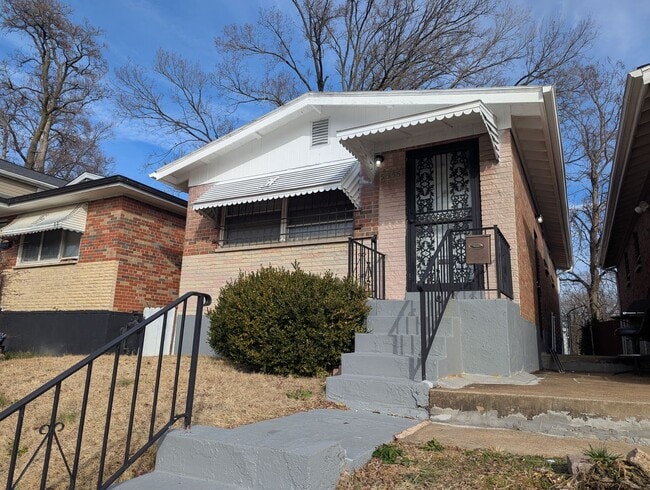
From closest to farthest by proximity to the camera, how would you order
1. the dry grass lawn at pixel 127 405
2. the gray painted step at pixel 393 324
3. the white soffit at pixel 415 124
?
the dry grass lawn at pixel 127 405 < the gray painted step at pixel 393 324 < the white soffit at pixel 415 124

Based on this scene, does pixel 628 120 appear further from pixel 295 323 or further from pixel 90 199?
pixel 90 199

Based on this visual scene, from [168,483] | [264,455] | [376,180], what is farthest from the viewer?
[376,180]

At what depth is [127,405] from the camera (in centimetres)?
457

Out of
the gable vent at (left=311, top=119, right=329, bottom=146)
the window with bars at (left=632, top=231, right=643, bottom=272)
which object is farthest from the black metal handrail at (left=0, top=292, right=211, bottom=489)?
the window with bars at (left=632, top=231, right=643, bottom=272)

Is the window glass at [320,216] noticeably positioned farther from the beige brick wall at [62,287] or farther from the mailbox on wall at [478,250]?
the beige brick wall at [62,287]

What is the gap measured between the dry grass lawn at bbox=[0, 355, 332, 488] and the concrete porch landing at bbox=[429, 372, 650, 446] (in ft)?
4.40

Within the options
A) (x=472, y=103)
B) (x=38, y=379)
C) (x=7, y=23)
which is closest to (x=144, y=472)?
(x=38, y=379)

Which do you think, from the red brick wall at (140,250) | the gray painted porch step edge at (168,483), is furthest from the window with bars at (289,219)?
the gray painted porch step edge at (168,483)

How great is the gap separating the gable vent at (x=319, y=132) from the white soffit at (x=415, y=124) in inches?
52.6

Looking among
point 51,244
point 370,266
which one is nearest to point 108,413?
point 370,266

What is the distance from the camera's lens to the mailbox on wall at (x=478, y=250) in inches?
221

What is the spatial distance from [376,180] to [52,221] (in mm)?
7751

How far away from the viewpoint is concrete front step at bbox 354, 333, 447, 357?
16.1ft

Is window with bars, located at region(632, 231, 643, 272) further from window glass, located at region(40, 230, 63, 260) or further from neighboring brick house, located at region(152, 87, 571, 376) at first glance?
window glass, located at region(40, 230, 63, 260)
